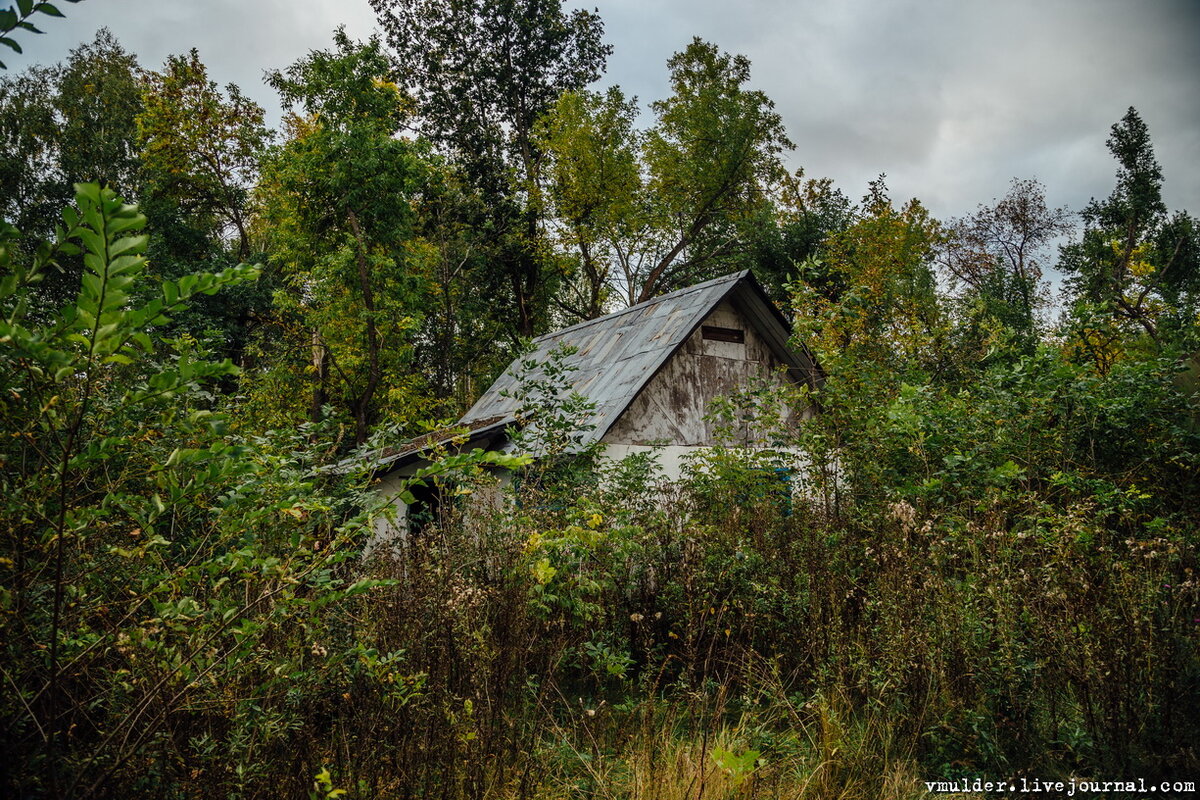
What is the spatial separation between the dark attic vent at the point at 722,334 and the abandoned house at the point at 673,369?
0.05ft

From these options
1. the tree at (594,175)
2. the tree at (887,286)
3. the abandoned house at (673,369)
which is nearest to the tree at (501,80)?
the tree at (594,175)

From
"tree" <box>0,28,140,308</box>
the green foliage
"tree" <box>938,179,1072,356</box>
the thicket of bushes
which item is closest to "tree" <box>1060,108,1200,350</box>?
"tree" <box>938,179,1072,356</box>

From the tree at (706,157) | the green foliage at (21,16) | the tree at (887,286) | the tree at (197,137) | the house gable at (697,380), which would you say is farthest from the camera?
the tree at (706,157)

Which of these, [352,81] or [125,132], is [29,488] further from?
[125,132]

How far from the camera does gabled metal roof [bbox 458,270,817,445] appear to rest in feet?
32.2

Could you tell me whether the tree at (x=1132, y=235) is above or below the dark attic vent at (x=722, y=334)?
above

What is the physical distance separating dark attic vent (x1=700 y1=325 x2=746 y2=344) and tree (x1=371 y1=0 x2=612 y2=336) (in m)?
14.9

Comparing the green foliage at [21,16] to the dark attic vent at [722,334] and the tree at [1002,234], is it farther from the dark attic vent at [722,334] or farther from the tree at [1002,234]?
the tree at [1002,234]

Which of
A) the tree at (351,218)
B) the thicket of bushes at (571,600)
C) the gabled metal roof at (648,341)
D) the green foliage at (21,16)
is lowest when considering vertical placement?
the thicket of bushes at (571,600)

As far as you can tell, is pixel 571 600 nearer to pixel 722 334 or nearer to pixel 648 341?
pixel 648 341

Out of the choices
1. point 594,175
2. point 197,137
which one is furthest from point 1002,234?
point 197,137

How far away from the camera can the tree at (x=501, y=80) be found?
1013 inches

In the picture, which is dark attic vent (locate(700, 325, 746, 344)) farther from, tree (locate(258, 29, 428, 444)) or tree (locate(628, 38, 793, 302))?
tree (locate(628, 38, 793, 302))

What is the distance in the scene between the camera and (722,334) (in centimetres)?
1120
